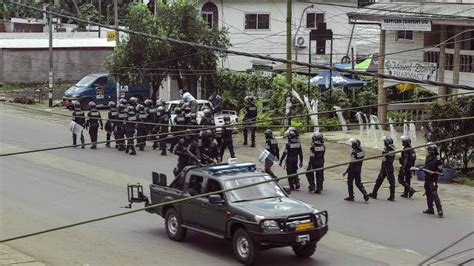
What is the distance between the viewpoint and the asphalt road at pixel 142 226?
14.2m

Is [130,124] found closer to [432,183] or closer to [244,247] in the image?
[432,183]

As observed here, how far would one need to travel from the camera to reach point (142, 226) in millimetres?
16609

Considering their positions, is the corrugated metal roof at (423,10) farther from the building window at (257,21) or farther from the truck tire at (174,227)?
the truck tire at (174,227)

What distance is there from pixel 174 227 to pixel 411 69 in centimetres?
1699

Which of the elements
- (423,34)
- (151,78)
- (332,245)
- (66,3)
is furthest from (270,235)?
(66,3)

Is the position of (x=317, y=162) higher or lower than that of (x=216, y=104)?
lower

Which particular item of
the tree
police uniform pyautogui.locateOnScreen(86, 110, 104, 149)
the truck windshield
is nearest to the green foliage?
the truck windshield

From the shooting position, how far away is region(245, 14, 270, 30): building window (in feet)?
141

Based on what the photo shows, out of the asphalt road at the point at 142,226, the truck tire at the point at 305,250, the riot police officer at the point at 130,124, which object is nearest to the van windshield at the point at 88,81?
the riot police officer at the point at 130,124

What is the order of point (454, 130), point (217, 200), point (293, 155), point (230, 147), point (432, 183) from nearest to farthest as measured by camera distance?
point (217, 200)
point (432, 183)
point (293, 155)
point (454, 130)
point (230, 147)

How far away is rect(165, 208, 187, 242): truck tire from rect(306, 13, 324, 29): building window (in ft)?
95.1

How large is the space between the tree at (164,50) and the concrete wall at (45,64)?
13.3m

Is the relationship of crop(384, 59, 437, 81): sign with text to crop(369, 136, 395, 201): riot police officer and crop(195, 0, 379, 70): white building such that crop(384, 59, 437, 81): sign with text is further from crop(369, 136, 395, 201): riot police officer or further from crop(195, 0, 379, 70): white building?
crop(195, 0, 379, 70): white building

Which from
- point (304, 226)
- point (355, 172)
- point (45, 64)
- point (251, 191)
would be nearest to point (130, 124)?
point (355, 172)
